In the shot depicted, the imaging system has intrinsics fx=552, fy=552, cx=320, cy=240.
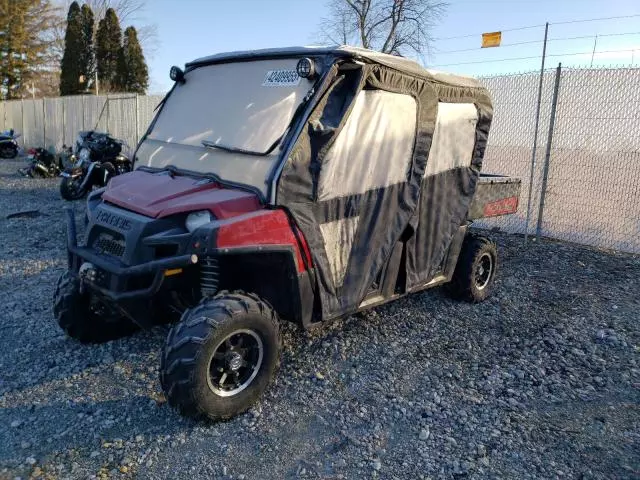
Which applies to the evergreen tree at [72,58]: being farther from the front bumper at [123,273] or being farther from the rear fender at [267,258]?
the rear fender at [267,258]

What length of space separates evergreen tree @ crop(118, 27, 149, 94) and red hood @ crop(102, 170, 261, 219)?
3253 centimetres

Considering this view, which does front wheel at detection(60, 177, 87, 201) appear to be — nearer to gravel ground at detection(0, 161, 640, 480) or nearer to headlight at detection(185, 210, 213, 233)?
gravel ground at detection(0, 161, 640, 480)

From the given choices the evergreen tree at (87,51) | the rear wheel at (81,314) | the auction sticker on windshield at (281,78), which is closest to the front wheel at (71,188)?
the rear wheel at (81,314)

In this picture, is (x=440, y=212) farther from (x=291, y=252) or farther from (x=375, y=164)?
(x=291, y=252)

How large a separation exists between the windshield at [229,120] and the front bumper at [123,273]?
2.77 feet

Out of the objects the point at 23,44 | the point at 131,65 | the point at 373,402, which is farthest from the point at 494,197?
the point at 23,44

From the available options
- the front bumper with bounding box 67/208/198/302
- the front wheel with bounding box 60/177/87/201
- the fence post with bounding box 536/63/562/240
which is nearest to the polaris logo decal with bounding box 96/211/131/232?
the front bumper with bounding box 67/208/198/302

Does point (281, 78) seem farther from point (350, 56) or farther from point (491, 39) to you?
point (491, 39)

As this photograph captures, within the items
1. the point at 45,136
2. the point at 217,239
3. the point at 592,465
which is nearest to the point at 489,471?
the point at 592,465

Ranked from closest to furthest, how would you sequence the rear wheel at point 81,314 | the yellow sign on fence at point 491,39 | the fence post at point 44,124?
1. the rear wheel at point 81,314
2. the yellow sign on fence at point 491,39
3. the fence post at point 44,124

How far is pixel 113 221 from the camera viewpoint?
3836 mm

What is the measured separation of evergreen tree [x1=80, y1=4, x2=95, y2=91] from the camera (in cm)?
3394

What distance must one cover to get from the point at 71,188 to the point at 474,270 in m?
9.36

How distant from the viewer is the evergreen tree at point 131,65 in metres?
34.2
